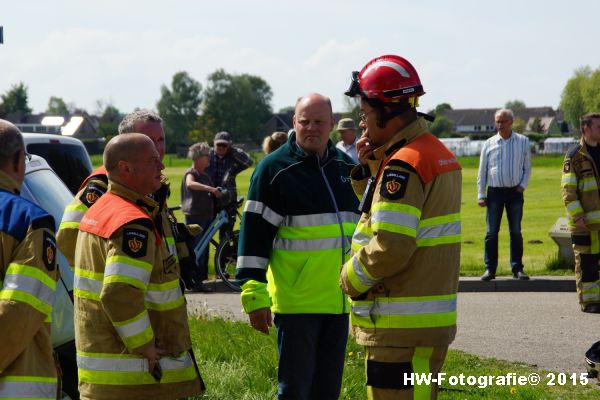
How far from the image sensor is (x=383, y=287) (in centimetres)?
439

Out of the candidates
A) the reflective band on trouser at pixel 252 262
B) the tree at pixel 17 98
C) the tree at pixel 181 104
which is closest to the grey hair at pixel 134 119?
the reflective band on trouser at pixel 252 262

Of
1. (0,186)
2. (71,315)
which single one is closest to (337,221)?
(71,315)

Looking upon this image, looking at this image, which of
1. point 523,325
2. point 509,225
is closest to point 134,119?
point 523,325

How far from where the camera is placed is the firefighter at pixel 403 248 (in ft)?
13.9

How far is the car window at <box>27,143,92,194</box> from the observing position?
8.52 m

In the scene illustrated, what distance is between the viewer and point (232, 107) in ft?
438

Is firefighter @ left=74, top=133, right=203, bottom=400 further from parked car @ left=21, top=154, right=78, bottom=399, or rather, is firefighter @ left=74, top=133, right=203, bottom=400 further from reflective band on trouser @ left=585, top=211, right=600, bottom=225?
reflective band on trouser @ left=585, top=211, right=600, bottom=225

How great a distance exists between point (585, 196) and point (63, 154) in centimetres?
537

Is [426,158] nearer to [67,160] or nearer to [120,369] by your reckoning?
[120,369]

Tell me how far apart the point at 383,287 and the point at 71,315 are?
2.04 m

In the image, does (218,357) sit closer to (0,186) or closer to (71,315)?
(71,315)

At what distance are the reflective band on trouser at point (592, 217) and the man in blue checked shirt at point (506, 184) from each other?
230 centimetres

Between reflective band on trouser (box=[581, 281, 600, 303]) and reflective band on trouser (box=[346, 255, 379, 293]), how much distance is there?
691cm

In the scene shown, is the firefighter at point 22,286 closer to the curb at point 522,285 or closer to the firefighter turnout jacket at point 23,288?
the firefighter turnout jacket at point 23,288
